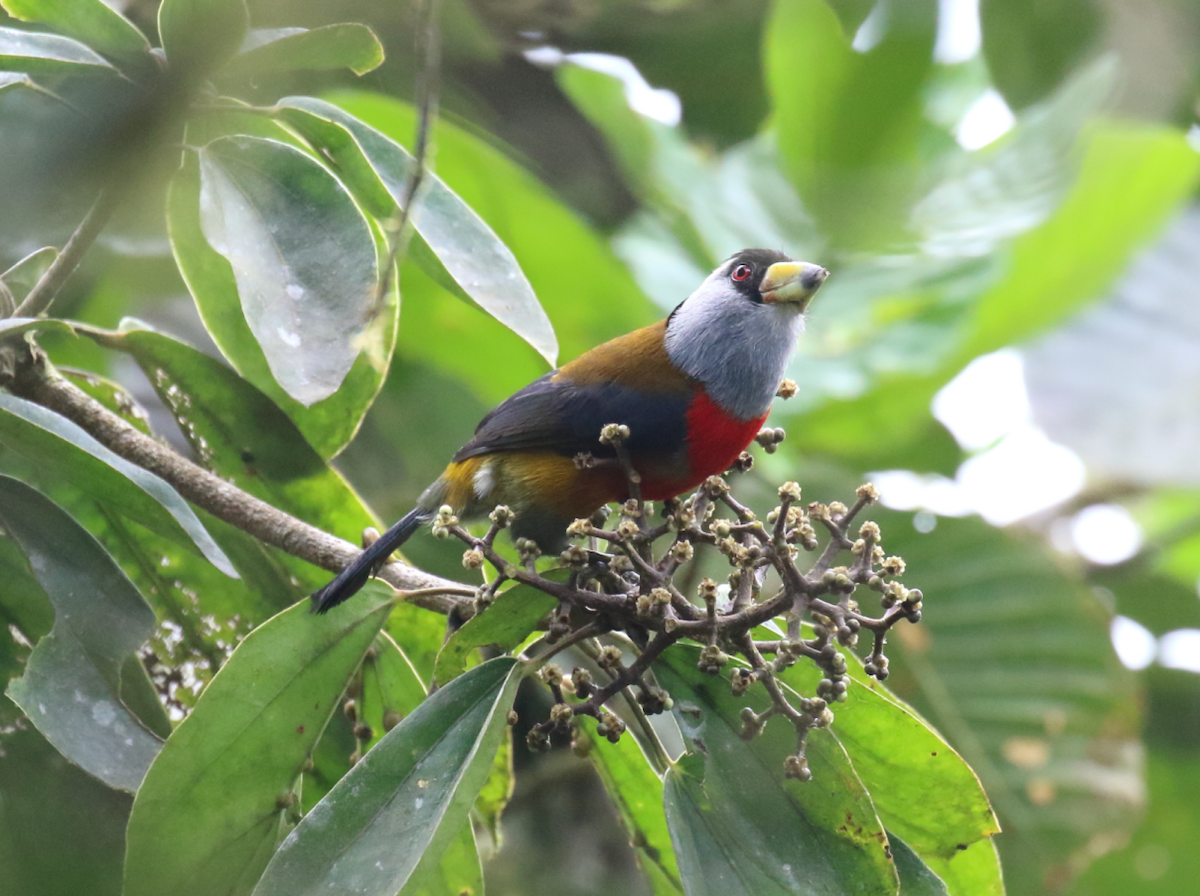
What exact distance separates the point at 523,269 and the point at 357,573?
6.68 feet

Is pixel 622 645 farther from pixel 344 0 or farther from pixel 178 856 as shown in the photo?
pixel 344 0

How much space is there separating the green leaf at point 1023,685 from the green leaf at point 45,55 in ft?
9.33

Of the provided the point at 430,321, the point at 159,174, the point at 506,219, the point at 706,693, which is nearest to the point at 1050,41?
the point at 706,693

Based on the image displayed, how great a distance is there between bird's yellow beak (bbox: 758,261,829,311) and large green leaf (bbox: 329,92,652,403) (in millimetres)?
906

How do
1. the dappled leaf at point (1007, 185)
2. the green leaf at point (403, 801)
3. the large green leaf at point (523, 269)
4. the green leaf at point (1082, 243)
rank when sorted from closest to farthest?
the green leaf at point (403, 801) → the large green leaf at point (523, 269) → the dappled leaf at point (1007, 185) → the green leaf at point (1082, 243)

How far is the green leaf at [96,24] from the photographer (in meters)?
1.83

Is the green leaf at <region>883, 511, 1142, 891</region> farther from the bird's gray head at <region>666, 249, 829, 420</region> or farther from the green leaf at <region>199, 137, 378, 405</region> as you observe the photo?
the green leaf at <region>199, 137, 378, 405</region>

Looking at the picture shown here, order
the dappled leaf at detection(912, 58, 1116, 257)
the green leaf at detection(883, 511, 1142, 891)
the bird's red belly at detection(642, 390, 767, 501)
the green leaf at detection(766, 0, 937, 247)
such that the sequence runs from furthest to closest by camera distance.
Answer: the dappled leaf at detection(912, 58, 1116, 257), the green leaf at detection(883, 511, 1142, 891), the green leaf at detection(766, 0, 937, 247), the bird's red belly at detection(642, 390, 767, 501)

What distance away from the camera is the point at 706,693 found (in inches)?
68.1

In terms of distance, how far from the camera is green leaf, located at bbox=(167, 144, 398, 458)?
6.88 ft

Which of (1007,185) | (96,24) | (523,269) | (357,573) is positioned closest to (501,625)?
(357,573)

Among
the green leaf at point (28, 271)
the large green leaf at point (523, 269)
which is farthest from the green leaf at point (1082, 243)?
the green leaf at point (28, 271)

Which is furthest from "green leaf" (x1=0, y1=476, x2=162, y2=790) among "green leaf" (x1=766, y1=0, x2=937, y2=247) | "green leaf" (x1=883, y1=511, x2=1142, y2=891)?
"green leaf" (x1=883, y1=511, x2=1142, y2=891)

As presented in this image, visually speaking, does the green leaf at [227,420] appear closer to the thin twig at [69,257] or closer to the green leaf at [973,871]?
the thin twig at [69,257]
